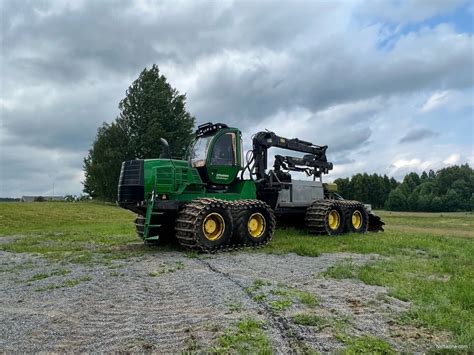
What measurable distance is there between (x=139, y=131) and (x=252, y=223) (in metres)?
A: 35.2

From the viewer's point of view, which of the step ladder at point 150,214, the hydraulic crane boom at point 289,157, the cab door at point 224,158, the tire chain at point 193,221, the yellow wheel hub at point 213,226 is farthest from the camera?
the hydraulic crane boom at point 289,157

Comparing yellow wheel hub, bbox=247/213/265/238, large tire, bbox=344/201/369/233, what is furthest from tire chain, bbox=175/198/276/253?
Result: large tire, bbox=344/201/369/233

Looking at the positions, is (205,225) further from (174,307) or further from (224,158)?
(174,307)

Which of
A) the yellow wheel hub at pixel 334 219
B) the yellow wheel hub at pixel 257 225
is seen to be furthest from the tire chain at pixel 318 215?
the yellow wheel hub at pixel 257 225

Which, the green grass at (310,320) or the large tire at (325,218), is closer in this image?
the green grass at (310,320)

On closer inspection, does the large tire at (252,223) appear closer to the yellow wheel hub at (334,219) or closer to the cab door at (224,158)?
the cab door at (224,158)

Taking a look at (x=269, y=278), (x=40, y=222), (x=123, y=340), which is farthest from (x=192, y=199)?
(x=40, y=222)

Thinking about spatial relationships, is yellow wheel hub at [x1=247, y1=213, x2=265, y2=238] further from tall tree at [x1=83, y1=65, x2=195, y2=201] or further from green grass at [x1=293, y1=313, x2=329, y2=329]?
tall tree at [x1=83, y1=65, x2=195, y2=201]

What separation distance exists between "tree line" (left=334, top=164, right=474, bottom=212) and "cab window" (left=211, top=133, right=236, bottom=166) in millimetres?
94674

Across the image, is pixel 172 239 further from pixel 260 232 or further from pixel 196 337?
pixel 196 337

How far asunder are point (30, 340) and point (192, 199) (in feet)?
25.1

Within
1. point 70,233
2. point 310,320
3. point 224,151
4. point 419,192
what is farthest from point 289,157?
→ point 419,192

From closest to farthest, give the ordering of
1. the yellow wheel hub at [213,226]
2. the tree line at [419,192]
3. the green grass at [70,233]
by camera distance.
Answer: the yellow wheel hub at [213,226], the green grass at [70,233], the tree line at [419,192]

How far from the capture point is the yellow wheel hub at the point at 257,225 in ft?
Answer: 41.7
